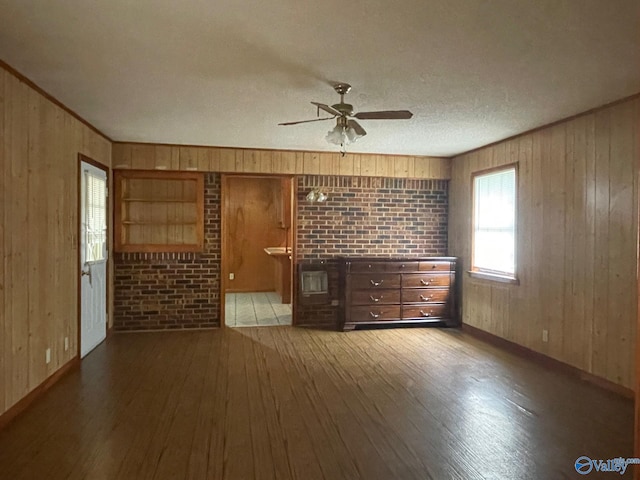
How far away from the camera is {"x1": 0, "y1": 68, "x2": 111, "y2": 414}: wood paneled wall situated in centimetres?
294

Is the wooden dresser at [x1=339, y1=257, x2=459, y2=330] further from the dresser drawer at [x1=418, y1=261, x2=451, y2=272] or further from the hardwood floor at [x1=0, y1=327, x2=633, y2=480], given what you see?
the hardwood floor at [x1=0, y1=327, x2=633, y2=480]

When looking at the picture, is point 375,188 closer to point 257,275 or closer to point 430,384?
point 430,384

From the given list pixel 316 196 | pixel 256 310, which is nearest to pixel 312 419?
pixel 316 196

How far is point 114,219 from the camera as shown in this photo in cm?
560

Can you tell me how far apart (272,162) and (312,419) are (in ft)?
12.4

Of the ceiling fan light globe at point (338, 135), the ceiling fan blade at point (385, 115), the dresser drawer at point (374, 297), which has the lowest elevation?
the dresser drawer at point (374, 297)

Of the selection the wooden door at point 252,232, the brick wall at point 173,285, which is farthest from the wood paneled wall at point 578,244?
the wooden door at point 252,232

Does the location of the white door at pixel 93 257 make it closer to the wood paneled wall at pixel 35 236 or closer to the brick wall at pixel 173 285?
the wood paneled wall at pixel 35 236

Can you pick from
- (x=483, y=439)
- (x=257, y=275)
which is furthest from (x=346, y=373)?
(x=257, y=275)

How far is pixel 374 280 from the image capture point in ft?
19.1

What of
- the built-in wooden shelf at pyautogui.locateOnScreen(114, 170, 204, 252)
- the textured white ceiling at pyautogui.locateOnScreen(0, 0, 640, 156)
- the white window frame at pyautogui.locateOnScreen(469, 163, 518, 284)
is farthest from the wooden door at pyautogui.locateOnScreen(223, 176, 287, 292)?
the textured white ceiling at pyautogui.locateOnScreen(0, 0, 640, 156)

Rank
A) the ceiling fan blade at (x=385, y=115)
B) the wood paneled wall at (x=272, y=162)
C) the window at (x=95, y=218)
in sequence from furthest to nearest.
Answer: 1. the wood paneled wall at (x=272, y=162)
2. the window at (x=95, y=218)
3. the ceiling fan blade at (x=385, y=115)

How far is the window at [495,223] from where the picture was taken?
5.07 metres

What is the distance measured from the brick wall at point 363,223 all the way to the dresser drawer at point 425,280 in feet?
1.90
